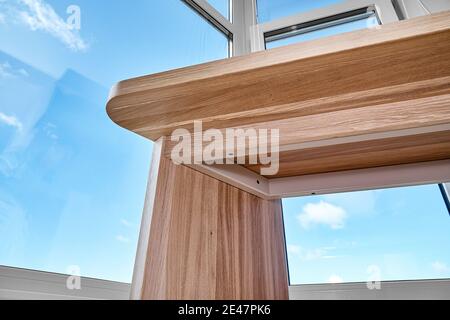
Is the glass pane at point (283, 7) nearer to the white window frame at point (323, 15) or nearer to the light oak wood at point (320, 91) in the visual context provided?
the white window frame at point (323, 15)

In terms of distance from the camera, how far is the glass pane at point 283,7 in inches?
47.9

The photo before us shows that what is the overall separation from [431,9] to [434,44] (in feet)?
2.83

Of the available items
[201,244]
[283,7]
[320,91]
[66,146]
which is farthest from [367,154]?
[283,7]

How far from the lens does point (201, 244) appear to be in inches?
17.3

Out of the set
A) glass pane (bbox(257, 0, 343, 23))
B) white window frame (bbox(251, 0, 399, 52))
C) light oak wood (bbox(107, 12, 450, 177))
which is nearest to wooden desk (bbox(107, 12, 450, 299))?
light oak wood (bbox(107, 12, 450, 177))

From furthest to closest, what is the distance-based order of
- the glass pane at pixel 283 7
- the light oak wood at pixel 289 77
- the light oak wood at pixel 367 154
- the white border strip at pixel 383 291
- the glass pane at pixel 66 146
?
the glass pane at pixel 283 7
the white border strip at pixel 383 291
the glass pane at pixel 66 146
the light oak wood at pixel 367 154
the light oak wood at pixel 289 77

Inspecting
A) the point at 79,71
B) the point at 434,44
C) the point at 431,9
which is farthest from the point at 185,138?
the point at 431,9

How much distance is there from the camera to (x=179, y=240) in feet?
1.34

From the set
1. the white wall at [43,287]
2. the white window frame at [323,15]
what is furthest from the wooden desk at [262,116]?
the white window frame at [323,15]

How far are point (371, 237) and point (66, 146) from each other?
2.77 ft

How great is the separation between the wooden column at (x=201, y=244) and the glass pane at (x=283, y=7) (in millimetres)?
1022

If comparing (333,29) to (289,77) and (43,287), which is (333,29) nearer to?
(289,77)

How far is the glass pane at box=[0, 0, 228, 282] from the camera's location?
0.55 m

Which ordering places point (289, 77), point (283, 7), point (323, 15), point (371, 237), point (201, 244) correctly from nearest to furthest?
point (289, 77) → point (201, 244) → point (371, 237) → point (323, 15) → point (283, 7)
